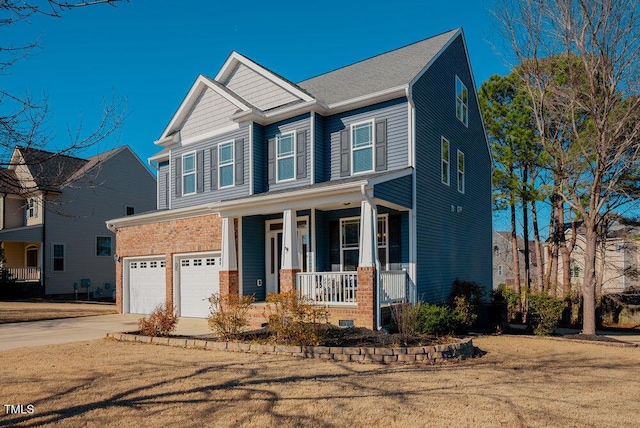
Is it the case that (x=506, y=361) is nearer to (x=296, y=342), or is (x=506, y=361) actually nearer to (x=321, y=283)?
(x=296, y=342)

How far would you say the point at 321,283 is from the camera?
507 inches

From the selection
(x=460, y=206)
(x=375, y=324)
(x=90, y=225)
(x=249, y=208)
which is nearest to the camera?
(x=375, y=324)

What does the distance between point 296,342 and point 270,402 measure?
3.60m

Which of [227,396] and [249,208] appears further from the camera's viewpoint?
[249,208]

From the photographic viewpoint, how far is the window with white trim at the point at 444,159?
51.5 feet

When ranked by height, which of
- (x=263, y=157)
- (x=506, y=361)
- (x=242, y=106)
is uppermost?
(x=242, y=106)

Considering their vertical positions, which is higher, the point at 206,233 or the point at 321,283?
the point at 206,233

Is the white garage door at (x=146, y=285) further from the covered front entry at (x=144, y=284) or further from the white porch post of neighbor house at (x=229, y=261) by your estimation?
the white porch post of neighbor house at (x=229, y=261)

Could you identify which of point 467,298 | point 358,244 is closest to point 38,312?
point 358,244

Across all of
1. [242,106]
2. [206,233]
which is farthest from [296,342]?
[242,106]

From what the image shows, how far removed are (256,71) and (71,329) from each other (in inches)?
401

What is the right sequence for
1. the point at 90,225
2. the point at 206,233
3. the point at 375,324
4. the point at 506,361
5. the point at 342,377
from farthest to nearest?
1. the point at 90,225
2. the point at 206,233
3. the point at 375,324
4. the point at 506,361
5. the point at 342,377

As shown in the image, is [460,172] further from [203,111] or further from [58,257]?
[58,257]

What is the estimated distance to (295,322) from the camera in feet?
31.8
